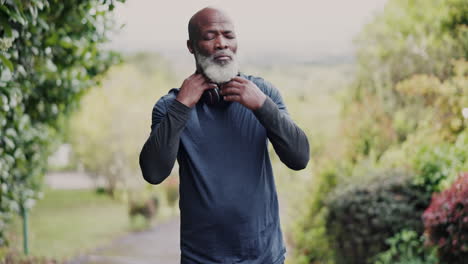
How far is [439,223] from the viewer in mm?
3527

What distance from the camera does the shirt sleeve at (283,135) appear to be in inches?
72.4

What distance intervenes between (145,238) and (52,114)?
26.2ft

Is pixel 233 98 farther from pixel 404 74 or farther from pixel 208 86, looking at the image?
pixel 404 74

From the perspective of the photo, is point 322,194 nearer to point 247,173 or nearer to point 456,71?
point 456,71

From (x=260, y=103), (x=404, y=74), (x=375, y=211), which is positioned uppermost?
(x=404, y=74)

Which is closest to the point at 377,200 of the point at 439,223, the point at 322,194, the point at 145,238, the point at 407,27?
the point at 439,223

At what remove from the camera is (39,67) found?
3.80 meters

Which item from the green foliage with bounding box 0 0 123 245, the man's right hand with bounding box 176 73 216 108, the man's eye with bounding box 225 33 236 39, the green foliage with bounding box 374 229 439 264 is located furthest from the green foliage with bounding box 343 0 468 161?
the man's right hand with bounding box 176 73 216 108

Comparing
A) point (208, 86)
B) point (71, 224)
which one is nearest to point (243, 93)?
point (208, 86)

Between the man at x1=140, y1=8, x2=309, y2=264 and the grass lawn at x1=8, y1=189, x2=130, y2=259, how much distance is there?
548 cm

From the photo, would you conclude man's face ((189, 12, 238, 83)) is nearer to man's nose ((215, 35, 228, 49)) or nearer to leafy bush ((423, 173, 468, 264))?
man's nose ((215, 35, 228, 49))

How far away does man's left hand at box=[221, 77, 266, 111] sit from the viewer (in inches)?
72.0

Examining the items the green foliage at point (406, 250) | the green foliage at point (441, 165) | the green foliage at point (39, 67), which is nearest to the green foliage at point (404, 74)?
the green foliage at point (441, 165)

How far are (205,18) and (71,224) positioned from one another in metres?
14.5
